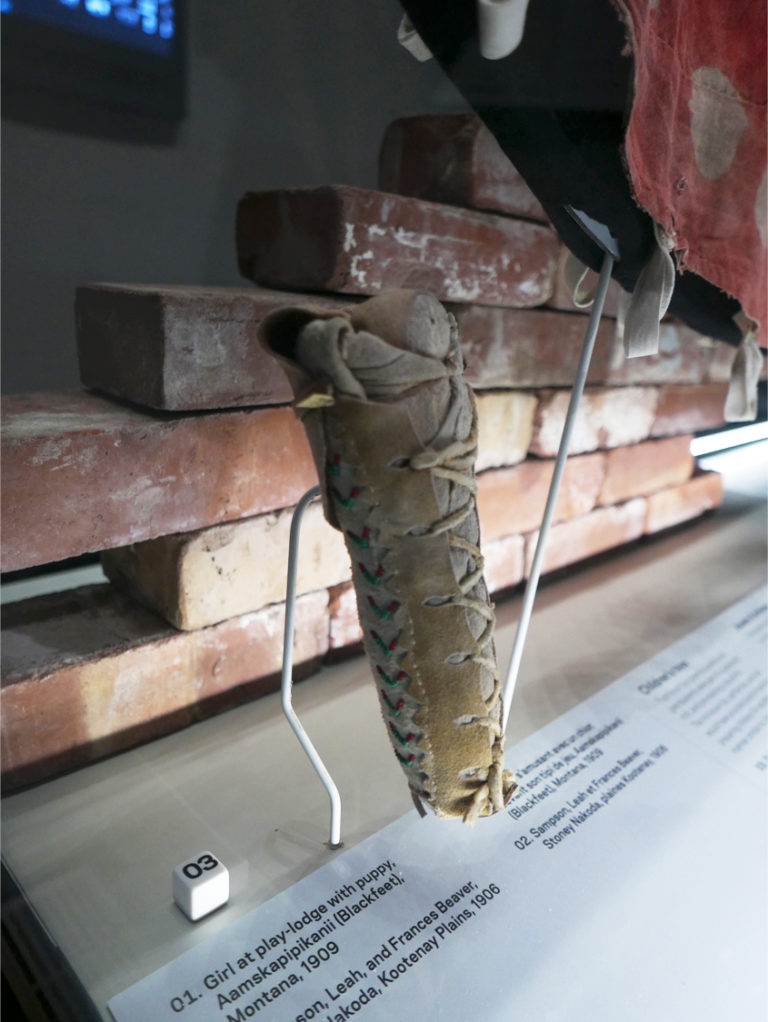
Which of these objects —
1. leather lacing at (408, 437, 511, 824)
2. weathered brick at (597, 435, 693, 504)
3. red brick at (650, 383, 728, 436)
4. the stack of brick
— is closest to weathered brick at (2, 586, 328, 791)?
the stack of brick

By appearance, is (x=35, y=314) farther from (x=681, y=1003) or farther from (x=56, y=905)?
(x=681, y=1003)

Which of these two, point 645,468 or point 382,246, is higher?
point 382,246

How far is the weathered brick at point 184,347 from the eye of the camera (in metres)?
0.81

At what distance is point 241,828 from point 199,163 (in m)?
0.99

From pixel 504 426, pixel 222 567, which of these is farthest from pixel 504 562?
pixel 222 567

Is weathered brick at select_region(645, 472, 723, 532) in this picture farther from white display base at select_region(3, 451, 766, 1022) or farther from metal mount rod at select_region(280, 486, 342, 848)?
metal mount rod at select_region(280, 486, 342, 848)

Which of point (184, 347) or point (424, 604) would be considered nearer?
point (424, 604)

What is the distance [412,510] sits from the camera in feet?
1.99

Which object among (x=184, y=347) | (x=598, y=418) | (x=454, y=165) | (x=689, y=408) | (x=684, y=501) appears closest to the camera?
(x=184, y=347)

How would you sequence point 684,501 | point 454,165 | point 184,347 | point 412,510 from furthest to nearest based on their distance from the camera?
point 684,501
point 454,165
point 184,347
point 412,510

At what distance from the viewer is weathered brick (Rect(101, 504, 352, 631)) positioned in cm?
92

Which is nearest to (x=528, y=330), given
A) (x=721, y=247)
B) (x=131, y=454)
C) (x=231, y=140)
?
(x=721, y=247)

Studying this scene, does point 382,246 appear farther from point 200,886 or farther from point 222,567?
point 200,886

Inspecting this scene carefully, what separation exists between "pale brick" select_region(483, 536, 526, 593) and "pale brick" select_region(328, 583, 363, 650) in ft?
0.96
